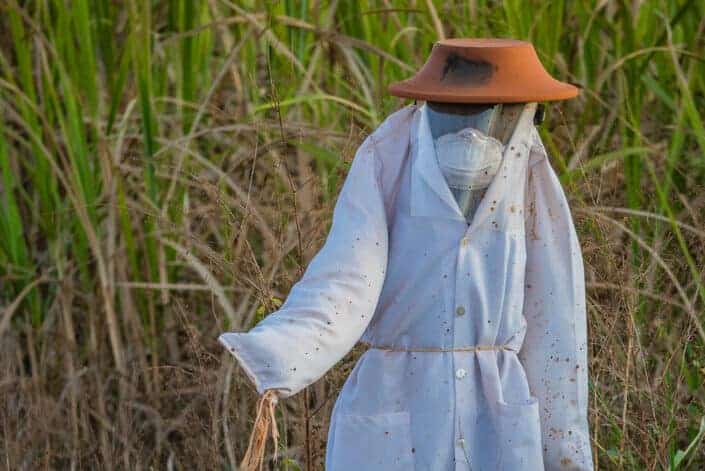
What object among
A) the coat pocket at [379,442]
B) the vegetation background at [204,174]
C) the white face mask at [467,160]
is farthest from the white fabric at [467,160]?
the vegetation background at [204,174]

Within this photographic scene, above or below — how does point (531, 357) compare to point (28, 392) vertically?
above

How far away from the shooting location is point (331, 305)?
181 centimetres

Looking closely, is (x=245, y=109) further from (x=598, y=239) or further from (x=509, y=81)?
(x=509, y=81)

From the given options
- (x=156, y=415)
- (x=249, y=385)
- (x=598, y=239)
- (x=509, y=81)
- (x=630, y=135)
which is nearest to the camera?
(x=509, y=81)

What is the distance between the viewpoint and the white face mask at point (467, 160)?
1.90 meters

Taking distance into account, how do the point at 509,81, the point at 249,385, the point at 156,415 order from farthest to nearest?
1. the point at 156,415
2. the point at 249,385
3. the point at 509,81

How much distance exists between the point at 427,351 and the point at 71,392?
125cm

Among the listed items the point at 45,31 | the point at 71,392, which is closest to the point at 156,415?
the point at 71,392

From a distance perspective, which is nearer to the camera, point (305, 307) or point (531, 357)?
point (305, 307)

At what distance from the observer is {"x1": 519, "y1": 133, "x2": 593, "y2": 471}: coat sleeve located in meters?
1.98

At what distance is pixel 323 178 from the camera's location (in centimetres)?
305

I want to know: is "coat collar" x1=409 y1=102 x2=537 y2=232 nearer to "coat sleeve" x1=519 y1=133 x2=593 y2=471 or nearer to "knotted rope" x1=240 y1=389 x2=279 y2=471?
"coat sleeve" x1=519 y1=133 x2=593 y2=471

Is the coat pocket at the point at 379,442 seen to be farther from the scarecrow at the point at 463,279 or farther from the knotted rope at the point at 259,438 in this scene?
the knotted rope at the point at 259,438

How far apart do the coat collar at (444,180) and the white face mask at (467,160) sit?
0.01m
